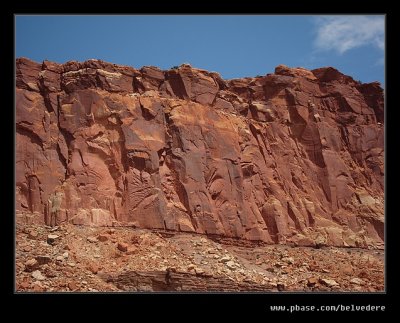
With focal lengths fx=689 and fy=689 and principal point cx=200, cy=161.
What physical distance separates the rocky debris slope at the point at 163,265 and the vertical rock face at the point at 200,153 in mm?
1295

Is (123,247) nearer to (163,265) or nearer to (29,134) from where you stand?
(163,265)

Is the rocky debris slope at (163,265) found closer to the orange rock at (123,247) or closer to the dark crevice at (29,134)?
the orange rock at (123,247)

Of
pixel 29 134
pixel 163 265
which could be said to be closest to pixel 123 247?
pixel 163 265

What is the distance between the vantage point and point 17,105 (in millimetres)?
37531

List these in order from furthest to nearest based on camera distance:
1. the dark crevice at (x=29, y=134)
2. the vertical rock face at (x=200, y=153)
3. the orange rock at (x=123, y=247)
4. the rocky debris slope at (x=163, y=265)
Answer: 1. the dark crevice at (x=29, y=134)
2. the vertical rock face at (x=200, y=153)
3. the orange rock at (x=123, y=247)
4. the rocky debris slope at (x=163, y=265)

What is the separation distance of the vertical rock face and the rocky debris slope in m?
1.30

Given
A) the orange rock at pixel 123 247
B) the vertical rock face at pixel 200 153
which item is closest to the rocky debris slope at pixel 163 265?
the orange rock at pixel 123 247

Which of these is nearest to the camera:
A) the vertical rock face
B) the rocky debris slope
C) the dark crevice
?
the rocky debris slope

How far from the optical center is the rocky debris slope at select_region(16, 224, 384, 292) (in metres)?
30.5

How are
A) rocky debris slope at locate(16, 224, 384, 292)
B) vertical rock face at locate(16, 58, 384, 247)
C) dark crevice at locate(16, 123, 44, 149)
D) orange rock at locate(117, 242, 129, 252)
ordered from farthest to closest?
dark crevice at locate(16, 123, 44, 149), vertical rock face at locate(16, 58, 384, 247), orange rock at locate(117, 242, 129, 252), rocky debris slope at locate(16, 224, 384, 292)

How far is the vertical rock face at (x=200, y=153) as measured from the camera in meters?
36.7

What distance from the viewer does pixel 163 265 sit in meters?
32.8

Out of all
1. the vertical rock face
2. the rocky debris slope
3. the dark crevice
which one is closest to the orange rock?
the rocky debris slope

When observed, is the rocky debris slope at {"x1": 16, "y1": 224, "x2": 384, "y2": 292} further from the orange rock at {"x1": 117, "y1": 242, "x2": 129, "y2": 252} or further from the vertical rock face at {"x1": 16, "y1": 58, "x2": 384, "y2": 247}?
the vertical rock face at {"x1": 16, "y1": 58, "x2": 384, "y2": 247}
